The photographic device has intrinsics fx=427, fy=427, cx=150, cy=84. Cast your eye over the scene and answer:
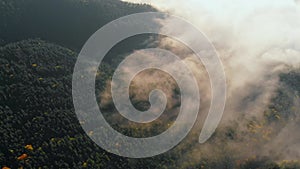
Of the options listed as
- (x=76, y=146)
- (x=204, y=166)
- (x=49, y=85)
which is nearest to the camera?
(x=76, y=146)

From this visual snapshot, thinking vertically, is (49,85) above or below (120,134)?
above

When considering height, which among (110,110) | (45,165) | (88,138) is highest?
(110,110)

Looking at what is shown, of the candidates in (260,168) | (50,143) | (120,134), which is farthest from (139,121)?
(260,168)

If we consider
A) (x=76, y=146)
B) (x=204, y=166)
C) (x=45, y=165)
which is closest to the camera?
(x=45, y=165)

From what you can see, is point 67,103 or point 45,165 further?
point 67,103

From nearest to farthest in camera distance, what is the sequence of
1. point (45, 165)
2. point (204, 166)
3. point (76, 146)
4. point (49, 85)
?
point (45, 165)
point (76, 146)
point (204, 166)
point (49, 85)

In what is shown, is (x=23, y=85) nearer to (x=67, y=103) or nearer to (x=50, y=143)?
(x=67, y=103)

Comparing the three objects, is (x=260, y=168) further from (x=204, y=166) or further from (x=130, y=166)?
(x=130, y=166)

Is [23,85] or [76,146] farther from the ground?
[23,85]

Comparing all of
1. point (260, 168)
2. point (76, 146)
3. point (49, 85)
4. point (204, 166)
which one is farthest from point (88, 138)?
point (260, 168)
